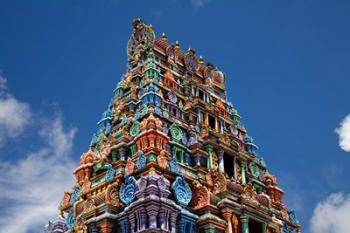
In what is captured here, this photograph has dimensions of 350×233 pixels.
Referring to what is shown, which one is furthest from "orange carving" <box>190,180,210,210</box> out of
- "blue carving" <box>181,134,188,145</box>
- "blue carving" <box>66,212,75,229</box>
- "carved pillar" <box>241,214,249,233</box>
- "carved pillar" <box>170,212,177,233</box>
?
"blue carving" <box>66,212,75,229</box>

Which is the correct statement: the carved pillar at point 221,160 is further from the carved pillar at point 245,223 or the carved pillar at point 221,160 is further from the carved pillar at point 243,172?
the carved pillar at point 245,223

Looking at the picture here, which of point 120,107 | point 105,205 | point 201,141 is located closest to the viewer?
point 105,205

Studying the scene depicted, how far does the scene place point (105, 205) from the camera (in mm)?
27984

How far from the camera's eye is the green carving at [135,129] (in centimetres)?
3169

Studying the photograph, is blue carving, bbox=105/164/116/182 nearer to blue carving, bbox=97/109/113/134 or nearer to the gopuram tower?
the gopuram tower

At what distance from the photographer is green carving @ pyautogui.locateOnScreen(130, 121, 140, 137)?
31688mm

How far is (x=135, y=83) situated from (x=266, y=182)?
11263mm

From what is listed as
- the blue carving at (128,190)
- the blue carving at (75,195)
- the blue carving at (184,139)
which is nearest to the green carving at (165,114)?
the blue carving at (184,139)

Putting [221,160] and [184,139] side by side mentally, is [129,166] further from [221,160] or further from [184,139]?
[221,160]

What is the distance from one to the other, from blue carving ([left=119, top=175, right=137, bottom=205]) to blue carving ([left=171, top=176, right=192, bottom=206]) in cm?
207

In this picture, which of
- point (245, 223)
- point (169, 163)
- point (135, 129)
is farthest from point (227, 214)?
point (135, 129)

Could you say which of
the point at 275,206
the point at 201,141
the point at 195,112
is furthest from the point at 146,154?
the point at 275,206

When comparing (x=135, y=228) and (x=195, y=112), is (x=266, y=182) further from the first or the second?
(x=135, y=228)

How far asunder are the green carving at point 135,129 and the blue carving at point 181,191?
4653mm
